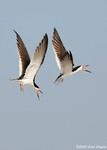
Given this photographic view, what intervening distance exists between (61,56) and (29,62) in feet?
6.69

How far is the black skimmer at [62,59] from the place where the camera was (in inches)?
1598

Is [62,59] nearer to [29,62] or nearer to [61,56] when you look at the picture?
[61,56]

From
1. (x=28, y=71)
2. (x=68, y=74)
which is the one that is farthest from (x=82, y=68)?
(x=28, y=71)

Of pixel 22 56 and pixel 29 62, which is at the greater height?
pixel 22 56

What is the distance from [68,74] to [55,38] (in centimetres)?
233

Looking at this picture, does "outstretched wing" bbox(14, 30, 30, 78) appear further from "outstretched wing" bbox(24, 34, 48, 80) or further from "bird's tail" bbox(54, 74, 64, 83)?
"bird's tail" bbox(54, 74, 64, 83)

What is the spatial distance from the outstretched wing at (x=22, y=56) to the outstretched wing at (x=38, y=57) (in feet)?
2.51

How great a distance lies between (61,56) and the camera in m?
41.4

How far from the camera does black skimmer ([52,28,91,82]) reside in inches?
1598

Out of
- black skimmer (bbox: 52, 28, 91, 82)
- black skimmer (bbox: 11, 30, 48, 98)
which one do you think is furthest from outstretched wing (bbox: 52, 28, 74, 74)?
black skimmer (bbox: 11, 30, 48, 98)

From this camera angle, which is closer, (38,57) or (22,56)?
(38,57)

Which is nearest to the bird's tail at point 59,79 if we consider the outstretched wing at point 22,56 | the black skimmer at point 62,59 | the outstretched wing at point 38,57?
the black skimmer at point 62,59

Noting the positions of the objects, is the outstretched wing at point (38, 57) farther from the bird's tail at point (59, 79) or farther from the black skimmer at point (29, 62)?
the bird's tail at point (59, 79)

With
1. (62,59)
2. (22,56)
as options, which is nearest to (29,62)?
(22,56)
